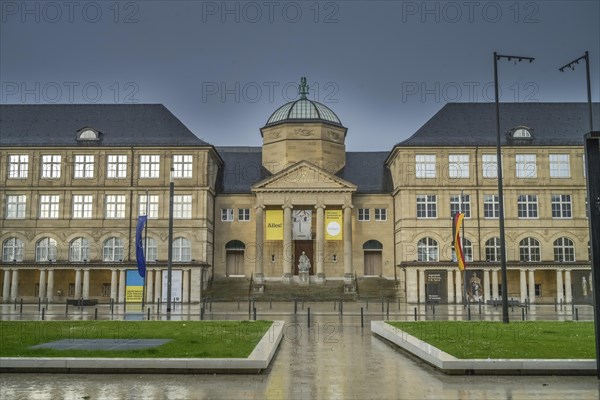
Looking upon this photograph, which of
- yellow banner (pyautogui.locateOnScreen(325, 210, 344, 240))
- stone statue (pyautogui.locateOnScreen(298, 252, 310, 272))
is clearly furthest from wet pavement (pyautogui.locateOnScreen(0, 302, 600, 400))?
yellow banner (pyautogui.locateOnScreen(325, 210, 344, 240))

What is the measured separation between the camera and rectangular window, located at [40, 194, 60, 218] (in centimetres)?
5981

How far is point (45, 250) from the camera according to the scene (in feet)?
194

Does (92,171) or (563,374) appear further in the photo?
(92,171)

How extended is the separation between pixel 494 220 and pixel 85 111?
127 feet

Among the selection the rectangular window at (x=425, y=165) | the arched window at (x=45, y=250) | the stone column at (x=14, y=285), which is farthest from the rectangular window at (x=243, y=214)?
the stone column at (x=14, y=285)

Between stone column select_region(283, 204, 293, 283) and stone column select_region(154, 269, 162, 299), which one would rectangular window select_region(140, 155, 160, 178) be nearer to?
stone column select_region(154, 269, 162, 299)

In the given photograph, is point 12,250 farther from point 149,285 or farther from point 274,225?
point 274,225

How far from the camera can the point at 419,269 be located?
57625 millimetres

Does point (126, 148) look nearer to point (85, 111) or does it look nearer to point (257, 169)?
point (85, 111)

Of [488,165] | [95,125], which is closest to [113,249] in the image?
[95,125]

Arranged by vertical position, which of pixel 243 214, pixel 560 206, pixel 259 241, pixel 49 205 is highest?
pixel 49 205

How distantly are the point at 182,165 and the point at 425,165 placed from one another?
21168 mm

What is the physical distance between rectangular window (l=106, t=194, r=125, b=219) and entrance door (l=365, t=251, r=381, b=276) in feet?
75.6

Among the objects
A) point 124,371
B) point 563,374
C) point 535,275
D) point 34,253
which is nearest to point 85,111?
point 34,253
